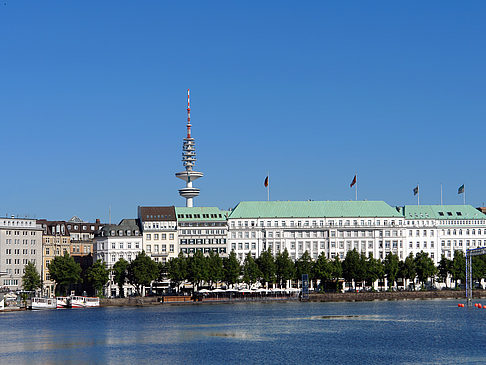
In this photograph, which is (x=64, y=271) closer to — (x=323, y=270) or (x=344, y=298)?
(x=323, y=270)

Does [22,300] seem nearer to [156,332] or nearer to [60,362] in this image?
[156,332]

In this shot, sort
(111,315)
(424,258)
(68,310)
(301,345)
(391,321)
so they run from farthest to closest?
(424,258)
(68,310)
(111,315)
(391,321)
(301,345)

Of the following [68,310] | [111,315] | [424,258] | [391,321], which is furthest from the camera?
[424,258]

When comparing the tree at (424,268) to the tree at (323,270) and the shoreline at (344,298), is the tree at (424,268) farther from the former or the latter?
the tree at (323,270)

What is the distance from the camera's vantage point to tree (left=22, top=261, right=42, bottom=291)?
7623 inches

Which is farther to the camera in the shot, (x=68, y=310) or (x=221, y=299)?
(x=221, y=299)

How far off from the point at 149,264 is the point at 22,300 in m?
26.0

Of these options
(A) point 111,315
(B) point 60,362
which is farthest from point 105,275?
(B) point 60,362

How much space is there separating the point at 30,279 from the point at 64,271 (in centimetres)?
765

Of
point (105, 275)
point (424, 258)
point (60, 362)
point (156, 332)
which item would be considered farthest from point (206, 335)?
point (424, 258)

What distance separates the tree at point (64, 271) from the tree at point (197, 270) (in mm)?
25912

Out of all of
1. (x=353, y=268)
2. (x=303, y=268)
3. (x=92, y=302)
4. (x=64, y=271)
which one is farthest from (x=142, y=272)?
(x=353, y=268)

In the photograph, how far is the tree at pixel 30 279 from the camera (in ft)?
635

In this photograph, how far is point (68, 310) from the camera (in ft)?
565
